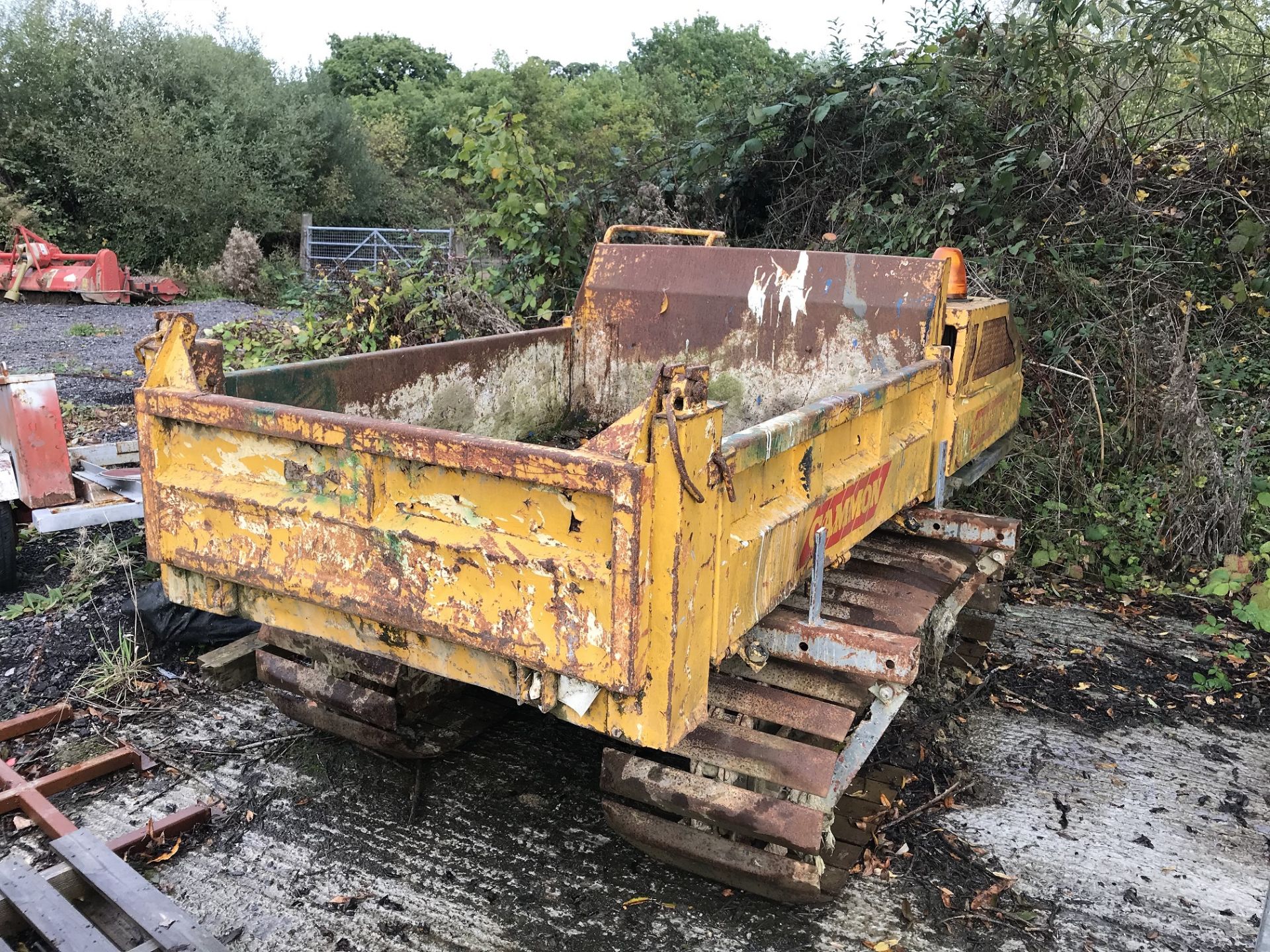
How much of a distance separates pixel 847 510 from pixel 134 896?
2086mm

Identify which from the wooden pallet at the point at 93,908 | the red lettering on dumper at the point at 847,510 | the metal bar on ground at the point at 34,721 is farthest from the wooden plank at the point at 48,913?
the red lettering on dumper at the point at 847,510

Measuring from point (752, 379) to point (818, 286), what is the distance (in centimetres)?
47

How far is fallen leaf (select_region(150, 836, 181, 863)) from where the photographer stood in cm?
267

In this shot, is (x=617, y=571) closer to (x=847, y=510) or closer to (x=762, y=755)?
(x=762, y=755)

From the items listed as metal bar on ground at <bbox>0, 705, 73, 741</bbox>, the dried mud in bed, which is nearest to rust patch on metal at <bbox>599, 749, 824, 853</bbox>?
the dried mud in bed

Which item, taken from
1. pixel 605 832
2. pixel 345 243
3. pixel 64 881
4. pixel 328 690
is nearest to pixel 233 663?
pixel 328 690

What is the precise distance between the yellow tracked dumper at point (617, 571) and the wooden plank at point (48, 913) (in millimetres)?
768

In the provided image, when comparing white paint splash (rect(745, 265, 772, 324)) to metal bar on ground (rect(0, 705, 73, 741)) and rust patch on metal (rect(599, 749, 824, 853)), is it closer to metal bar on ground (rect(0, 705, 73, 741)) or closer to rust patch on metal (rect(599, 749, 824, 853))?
rust patch on metal (rect(599, 749, 824, 853))

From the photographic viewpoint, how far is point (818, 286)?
4121 mm

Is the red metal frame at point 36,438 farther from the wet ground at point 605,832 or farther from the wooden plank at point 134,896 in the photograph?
the wooden plank at point 134,896

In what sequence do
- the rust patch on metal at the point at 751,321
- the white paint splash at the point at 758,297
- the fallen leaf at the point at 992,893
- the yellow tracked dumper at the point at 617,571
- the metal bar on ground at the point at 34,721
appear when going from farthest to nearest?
the white paint splash at the point at 758,297, the rust patch on metal at the point at 751,321, the metal bar on ground at the point at 34,721, the fallen leaf at the point at 992,893, the yellow tracked dumper at the point at 617,571

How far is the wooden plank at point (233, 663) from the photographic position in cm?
295

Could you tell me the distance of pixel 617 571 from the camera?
1961 millimetres

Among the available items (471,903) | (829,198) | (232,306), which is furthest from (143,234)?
(471,903)
